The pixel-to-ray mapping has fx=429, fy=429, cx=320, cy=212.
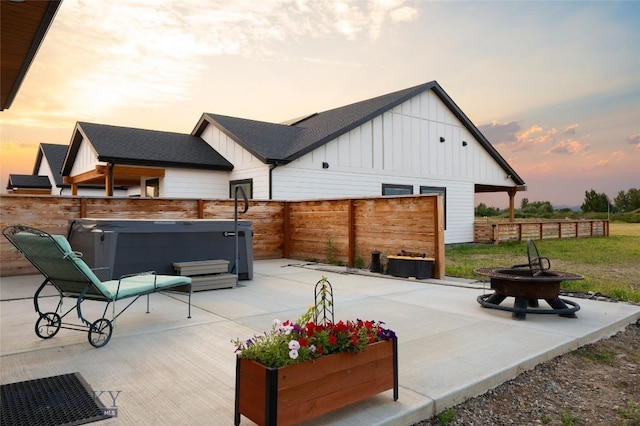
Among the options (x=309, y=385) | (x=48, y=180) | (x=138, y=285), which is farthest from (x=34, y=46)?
(x=48, y=180)

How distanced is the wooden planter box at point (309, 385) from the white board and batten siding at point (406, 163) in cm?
1045

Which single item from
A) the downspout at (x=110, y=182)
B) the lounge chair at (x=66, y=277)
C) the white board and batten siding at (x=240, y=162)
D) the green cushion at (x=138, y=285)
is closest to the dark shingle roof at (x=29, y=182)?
the white board and batten siding at (x=240, y=162)

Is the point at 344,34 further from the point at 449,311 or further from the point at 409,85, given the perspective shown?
the point at 449,311

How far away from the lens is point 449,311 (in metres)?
5.31

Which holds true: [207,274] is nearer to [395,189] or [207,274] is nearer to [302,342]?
[302,342]

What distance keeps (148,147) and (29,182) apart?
18128 millimetres

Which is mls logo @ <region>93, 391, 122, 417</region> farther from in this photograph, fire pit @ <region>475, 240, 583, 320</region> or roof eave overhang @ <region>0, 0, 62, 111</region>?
fire pit @ <region>475, 240, 583, 320</region>

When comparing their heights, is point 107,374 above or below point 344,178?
below

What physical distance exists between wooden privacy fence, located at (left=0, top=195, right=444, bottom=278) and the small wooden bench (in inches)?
131

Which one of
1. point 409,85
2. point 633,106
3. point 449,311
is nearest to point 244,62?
point 409,85

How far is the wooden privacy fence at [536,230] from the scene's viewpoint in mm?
18297

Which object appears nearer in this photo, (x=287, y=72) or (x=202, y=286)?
(x=202, y=286)

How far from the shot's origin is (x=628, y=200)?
163 ft

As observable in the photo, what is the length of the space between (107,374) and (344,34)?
11998mm
